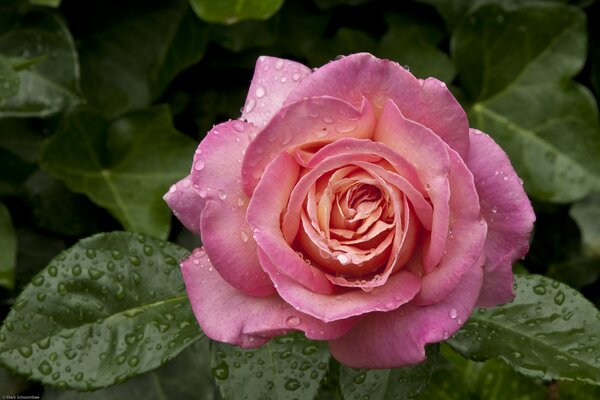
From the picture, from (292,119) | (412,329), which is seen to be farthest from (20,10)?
(412,329)

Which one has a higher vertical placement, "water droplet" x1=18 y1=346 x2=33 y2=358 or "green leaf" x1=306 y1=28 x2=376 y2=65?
"green leaf" x1=306 y1=28 x2=376 y2=65

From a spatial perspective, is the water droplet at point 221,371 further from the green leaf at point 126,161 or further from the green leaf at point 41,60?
the green leaf at point 41,60

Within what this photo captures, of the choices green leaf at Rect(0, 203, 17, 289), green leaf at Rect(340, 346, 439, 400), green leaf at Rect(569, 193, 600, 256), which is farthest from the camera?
green leaf at Rect(569, 193, 600, 256)

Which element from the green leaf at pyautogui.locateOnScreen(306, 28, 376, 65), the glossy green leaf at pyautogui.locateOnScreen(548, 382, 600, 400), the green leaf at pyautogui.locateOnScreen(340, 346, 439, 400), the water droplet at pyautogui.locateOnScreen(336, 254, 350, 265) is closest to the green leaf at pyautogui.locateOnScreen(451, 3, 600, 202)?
the green leaf at pyautogui.locateOnScreen(306, 28, 376, 65)

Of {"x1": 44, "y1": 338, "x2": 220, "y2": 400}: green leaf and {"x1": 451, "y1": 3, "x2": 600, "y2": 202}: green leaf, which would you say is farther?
{"x1": 451, "y1": 3, "x2": 600, "y2": 202}: green leaf

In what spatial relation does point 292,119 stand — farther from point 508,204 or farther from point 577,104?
point 577,104

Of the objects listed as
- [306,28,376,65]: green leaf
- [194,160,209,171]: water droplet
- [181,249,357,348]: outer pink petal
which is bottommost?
[306,28,376,65]: green leaf

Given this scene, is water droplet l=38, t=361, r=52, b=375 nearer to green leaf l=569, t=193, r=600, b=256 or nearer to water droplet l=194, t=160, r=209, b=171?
water droplet l=194, t=160, r=209, b=171
